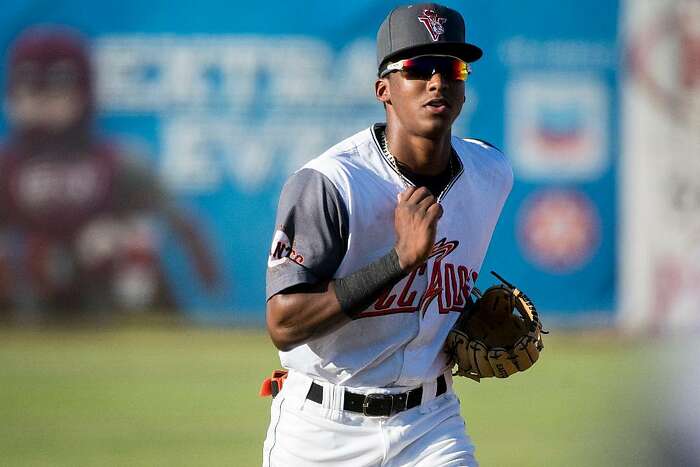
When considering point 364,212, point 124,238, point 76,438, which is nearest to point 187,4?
point 124,238

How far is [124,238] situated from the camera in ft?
44.7

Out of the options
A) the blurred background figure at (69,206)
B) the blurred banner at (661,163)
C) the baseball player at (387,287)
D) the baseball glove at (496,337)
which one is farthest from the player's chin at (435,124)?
the blurred banner at (661,163)

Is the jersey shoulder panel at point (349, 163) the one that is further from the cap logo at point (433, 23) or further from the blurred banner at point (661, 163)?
the blurred banner at point (661, 163)

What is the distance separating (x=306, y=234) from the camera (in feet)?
13.9

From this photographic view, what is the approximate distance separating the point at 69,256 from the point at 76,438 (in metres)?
4.86

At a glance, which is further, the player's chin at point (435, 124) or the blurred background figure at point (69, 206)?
the blurred background figure at point (69, 206)

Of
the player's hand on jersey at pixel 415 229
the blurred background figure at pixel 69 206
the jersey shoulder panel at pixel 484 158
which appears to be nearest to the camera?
the player's hand on jersey at pixel 415 229

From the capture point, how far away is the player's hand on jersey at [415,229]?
13.5 feet

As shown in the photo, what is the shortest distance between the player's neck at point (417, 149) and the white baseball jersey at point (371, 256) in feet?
0.22

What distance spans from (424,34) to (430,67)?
0.12 meters

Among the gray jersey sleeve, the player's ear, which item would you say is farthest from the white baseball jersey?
the player's ear

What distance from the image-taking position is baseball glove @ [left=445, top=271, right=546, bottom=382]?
4.62m

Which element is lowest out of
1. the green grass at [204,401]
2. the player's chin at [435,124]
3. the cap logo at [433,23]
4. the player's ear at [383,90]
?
the green grass at [204,401]

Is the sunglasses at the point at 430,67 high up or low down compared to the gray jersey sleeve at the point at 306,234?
up
